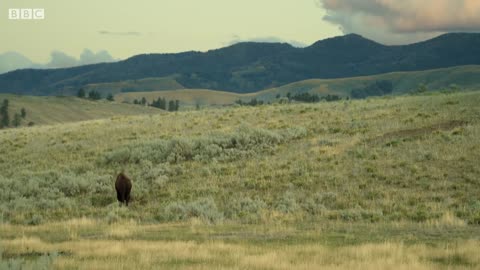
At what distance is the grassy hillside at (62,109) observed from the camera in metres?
145

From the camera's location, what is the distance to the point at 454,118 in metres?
31.7

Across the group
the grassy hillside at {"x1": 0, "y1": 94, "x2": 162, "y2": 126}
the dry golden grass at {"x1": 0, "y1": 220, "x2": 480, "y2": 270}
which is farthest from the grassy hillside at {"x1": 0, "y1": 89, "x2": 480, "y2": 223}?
the grassy hillside at {"x1": 0, "y1": 94, "x2": 162, "y2": 126}

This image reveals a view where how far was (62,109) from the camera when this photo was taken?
15788 centimetres

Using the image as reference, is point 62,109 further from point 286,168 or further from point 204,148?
point 286,168

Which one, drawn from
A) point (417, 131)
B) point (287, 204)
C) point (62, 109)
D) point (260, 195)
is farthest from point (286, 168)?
point (62, 109)

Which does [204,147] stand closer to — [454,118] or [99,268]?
[454,118]

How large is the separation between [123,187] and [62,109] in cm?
14361

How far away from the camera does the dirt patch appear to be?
92.9 feet

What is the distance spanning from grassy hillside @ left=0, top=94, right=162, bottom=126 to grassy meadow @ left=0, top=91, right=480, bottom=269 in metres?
110

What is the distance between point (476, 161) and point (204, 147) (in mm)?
12598

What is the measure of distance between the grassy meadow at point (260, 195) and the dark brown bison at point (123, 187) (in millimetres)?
410

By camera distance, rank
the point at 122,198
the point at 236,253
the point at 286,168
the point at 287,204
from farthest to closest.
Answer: the point at 286,168
the point at 122,198
the point at 287,204
the point at 236,253

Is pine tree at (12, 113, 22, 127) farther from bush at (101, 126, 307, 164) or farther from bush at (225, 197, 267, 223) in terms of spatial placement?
bush at (225, 197, 267, 223)

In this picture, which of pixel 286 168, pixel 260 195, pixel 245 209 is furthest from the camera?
pixel 286 168
